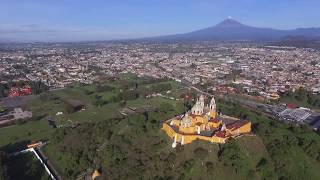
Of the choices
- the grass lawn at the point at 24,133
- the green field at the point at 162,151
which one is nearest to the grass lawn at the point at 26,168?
the green field at the point at 162,151

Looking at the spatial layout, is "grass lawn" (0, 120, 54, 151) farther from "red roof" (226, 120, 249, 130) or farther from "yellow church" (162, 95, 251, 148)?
"red roof" (226, 120, 249, 130)

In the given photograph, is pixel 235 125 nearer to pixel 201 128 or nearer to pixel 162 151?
pixel 201 128

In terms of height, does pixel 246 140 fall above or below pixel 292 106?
above

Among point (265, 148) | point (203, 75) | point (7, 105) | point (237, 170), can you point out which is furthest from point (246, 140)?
point (203, 75)

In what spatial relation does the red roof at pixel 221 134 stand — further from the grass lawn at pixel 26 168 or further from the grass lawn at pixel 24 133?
the grass lawn at pixel 24 133

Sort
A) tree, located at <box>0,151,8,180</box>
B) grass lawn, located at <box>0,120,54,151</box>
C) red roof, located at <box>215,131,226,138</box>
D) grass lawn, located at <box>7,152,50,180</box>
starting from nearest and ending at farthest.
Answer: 1. tree, located at <box>0,151,8,180</box>
2. red roof, located at <box>215,131,226,138</box>
3. grass lawn, located at <box>7,152,50,180</box>
4. grass lawn, located at <box>0,120,54,151</box>

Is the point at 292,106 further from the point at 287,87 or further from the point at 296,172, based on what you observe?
the point at 296,172

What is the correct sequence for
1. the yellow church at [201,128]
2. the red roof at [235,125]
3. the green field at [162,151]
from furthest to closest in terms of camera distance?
the red roof at [235,125] → the yellow church at [201,128] → the green field at [162,151]

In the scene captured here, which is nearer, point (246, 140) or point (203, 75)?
point (246, 140)

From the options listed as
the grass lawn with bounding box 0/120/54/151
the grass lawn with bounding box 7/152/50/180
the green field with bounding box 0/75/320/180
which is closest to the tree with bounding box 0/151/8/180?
the grass lawn with bounding box 7/152/50/180
